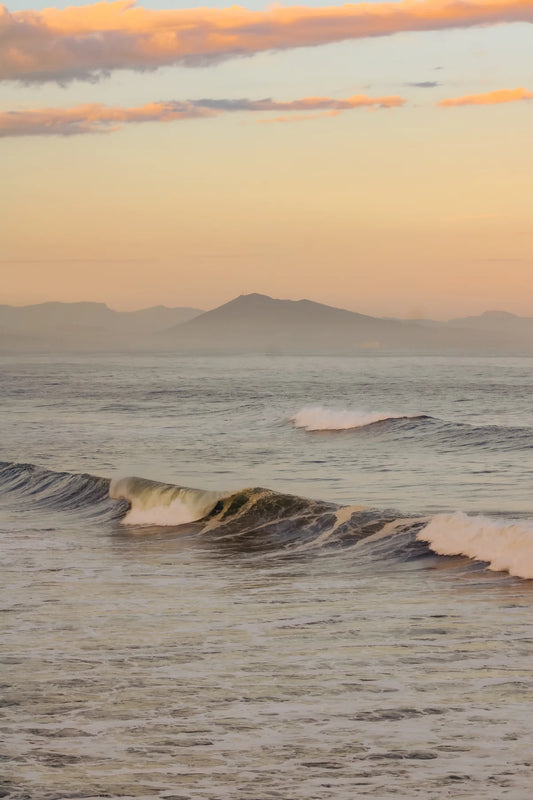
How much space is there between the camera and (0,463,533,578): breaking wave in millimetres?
16438

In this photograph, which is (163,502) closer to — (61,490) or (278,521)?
(278,521)

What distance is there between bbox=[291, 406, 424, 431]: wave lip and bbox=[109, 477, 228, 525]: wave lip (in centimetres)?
1977

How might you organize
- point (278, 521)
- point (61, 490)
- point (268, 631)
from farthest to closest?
point (61, 490)
point (278, 521)
point (268, 631)

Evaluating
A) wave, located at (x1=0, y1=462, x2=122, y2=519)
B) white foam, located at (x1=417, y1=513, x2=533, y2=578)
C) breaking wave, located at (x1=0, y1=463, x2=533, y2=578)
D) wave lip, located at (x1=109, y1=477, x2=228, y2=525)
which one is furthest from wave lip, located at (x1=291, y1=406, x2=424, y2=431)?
white foam, located at (x1=417, y1=513, x2=533, y2=578)

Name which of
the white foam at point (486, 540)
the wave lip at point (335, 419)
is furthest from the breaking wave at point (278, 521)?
the wave lip at point (335, 419)

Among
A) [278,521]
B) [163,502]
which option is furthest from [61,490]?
[278,521]

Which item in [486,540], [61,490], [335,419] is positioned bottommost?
[61,490]

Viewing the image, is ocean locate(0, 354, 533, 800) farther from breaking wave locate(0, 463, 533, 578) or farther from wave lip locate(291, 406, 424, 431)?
wave lip locate(291, 406, 424, 431)

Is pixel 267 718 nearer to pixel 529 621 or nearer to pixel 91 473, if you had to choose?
pixel 529 621

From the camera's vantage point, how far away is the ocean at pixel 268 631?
7754 mm

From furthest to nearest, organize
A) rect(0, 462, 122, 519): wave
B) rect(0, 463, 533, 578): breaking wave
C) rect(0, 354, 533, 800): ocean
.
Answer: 1. rect(0, 462, 122, 519): wave
2. rect(0, 463, 533, 578): breaking wave
3. rect(0, 354, 533, 800): ocean

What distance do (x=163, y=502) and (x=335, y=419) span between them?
77.1ft

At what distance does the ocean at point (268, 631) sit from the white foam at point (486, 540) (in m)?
0.04

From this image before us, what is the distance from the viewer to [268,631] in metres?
11.6
